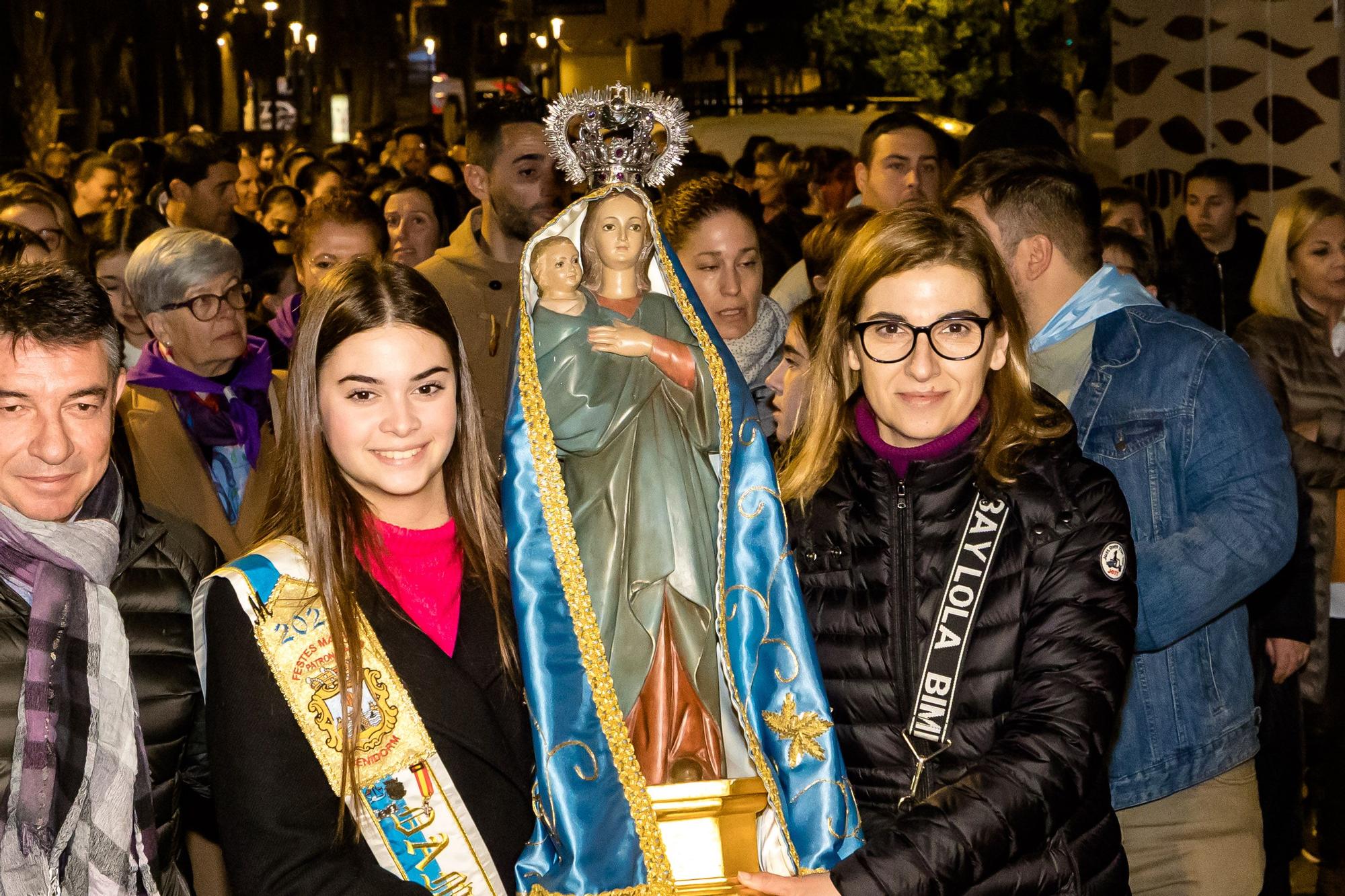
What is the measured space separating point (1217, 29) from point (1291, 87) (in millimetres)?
805

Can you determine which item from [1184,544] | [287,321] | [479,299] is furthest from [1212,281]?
[1184,544]

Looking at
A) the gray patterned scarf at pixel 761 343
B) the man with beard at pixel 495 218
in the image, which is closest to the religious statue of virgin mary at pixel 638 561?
the gray patterned scarf at pixel 761 343

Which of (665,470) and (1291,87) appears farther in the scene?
(1291,87)

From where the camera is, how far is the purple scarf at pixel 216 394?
4801 mm

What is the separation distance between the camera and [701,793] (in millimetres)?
3074

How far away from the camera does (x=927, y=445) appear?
279cm

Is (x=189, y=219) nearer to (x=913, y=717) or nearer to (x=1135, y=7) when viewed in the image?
(x=913, y=717)

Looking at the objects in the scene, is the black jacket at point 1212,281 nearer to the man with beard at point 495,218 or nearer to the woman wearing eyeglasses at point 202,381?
the man with beard at point 495,218

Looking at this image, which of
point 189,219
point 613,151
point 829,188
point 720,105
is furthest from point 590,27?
point 613,151

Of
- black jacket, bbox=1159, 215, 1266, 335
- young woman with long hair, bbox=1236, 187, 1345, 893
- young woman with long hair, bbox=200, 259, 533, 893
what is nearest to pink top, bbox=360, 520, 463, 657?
young woman with long hair, bbox=200, 259, 533, 893

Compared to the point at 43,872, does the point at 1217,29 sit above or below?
above

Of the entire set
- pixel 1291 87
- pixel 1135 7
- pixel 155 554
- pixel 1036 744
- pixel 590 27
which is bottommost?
pixel 1036 744

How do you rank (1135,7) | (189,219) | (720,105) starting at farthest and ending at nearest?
(720,105) → (1135,7) → (189,219)

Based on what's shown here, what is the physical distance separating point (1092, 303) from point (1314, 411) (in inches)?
95.7
